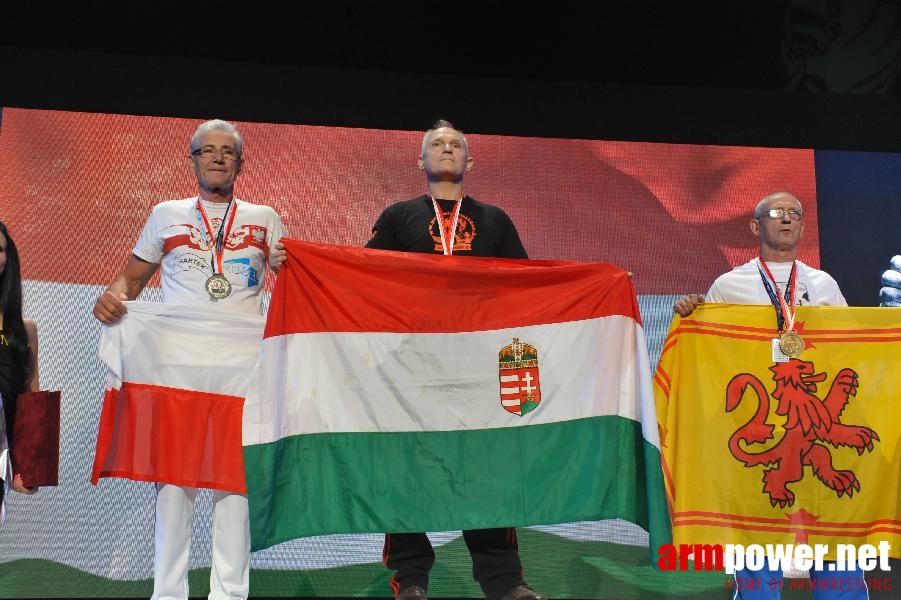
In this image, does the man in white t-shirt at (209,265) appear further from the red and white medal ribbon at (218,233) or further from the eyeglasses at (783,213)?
the eyeglasses at (783,213)

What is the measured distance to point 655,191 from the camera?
4.69 m

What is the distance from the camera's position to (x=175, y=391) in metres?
3.03

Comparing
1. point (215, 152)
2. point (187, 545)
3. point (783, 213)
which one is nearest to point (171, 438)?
point (187, 545)

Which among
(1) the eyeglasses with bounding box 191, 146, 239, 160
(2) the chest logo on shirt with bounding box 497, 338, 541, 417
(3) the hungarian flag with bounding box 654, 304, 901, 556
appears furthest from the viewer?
(3) the hungarian flag with bounding box 654, 304, 901, 556

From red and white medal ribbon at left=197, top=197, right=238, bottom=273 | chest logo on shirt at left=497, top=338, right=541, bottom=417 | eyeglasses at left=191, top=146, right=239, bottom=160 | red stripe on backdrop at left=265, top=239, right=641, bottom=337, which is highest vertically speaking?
eyeglasses at left=191, top=146, right=239, bottom=160

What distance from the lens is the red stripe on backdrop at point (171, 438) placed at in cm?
292

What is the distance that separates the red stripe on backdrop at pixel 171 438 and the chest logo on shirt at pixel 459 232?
2.91 ft

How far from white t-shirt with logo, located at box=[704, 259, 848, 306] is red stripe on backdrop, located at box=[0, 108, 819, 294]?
39.3 inches

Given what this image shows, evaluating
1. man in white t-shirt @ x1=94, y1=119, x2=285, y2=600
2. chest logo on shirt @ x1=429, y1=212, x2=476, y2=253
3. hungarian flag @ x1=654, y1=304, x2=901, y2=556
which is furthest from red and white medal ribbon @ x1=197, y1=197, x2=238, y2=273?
hungarian flag @ x1=654, y1=304, x2=901, y2=556

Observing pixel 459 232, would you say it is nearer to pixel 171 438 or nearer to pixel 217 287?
pixel 217 287

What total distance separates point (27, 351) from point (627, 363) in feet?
6.84

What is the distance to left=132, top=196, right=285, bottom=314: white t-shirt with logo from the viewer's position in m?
3.11

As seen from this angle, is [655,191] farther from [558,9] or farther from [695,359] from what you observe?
[695,359]

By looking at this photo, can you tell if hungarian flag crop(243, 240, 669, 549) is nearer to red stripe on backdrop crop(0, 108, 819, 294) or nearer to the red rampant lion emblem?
the red rampant lion emblem
